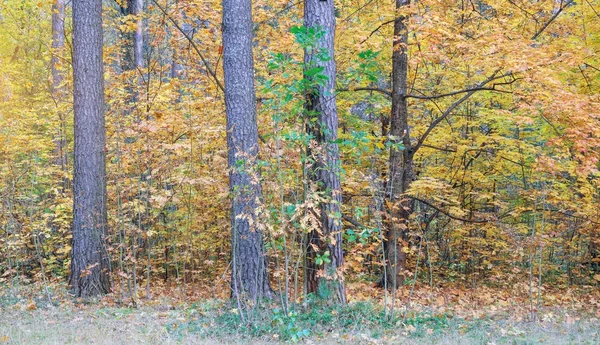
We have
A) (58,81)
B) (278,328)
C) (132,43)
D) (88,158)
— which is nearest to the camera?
(278,328)

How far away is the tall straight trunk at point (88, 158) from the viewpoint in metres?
7.05

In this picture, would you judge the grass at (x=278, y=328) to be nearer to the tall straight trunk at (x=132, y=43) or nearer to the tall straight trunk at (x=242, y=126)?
the tall straight trunk at (x=242, y=126)

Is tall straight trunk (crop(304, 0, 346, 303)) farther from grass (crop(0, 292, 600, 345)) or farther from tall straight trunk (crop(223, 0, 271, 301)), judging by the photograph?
tall straight trunk (crop(223, 0, 271, 301))

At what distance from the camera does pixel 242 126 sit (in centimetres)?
596

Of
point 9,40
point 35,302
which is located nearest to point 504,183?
point 35,302

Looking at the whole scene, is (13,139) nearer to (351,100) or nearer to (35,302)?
(35,302)

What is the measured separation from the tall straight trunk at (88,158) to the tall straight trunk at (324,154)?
3524 mm

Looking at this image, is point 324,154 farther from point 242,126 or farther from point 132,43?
point 132,43

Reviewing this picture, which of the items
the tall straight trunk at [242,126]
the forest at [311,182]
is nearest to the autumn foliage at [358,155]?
the forest at [311,182]

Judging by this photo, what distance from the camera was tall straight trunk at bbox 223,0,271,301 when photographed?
18.7 feet

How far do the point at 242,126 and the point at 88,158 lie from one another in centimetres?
290

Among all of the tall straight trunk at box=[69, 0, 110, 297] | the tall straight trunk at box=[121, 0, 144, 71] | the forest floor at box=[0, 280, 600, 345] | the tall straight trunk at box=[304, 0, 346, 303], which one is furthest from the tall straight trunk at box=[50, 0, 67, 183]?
the tall straight trunk at box=[304, 0, 346, 303]

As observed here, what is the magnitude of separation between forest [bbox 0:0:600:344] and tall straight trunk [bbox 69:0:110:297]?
30 millimetres

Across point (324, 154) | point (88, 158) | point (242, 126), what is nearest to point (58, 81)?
point (88, 158)
